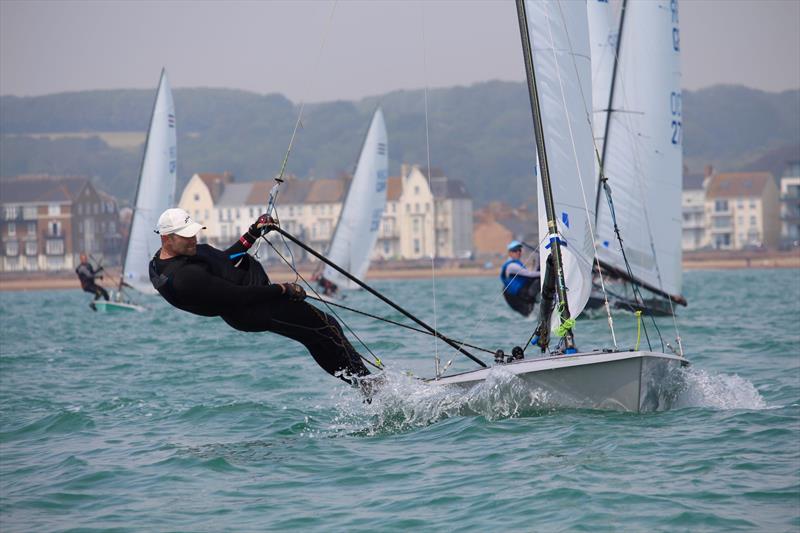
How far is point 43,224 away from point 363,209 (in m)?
82.5

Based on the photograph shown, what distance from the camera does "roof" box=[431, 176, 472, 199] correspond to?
124 metres

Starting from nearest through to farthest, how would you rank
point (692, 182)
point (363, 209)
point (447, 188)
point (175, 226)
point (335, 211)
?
1. point (175, 226)
2. point (363, 209)
3. point (335, 211)
4. point (447, 188)
5. point (692, 182)

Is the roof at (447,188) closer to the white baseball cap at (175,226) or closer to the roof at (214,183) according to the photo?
the roof at (214,183)

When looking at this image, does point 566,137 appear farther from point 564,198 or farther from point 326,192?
point 326,192

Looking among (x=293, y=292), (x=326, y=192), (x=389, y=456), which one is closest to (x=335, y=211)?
(x=326, y=192)

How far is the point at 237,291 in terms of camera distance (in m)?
9.01

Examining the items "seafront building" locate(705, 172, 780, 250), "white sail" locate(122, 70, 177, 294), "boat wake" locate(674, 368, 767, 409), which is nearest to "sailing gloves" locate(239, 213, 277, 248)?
"boat wake" locate(674, 368, 767, 409)

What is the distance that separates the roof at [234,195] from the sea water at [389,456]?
110 meters

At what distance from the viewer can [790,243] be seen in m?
118

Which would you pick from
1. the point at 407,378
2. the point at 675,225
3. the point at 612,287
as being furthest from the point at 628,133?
the point at 407,378

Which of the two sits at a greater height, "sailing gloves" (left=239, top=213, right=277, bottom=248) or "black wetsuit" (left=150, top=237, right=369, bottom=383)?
"sailing gloves" (left=239, top=213, right=277, bottom=248)

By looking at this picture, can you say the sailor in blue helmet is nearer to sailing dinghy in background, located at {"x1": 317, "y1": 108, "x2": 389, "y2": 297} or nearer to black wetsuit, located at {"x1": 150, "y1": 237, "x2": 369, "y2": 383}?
black wetsuit, located at {"x1": 150, "y1": 237, "x2": 369, "y2": 383}

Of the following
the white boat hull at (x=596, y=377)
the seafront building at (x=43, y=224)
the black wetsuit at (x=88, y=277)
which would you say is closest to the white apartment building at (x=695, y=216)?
the seafront building at (x=43, y=224)

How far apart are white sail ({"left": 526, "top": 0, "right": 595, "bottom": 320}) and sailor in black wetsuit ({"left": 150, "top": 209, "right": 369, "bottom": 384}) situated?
7.50ft
